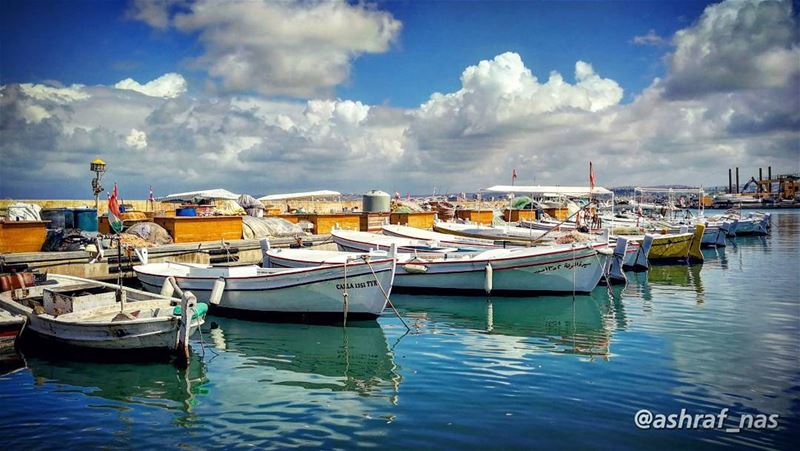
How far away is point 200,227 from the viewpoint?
83.0ft

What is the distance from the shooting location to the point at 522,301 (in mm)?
19719

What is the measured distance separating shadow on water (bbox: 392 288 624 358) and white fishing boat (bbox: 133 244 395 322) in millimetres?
1786

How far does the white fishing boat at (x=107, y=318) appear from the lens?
11.2 m

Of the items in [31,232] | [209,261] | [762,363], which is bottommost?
[762,363]

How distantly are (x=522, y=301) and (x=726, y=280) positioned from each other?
11.9 m

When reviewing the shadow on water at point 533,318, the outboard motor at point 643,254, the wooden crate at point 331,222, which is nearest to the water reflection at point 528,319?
the shadow on water at point 533,318

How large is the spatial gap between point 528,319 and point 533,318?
0.78 feet

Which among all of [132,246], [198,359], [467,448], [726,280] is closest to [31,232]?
[132,246]

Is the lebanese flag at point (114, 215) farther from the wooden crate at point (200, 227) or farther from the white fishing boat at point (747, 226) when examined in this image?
the white fishing boat at point (747, 226)

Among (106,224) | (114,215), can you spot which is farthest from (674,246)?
(106,224)

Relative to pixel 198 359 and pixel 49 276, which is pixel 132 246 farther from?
pixel 198 359

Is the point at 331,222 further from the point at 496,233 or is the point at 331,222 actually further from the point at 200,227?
the point at 496,233

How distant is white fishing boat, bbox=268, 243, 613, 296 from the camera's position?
65.9 ft

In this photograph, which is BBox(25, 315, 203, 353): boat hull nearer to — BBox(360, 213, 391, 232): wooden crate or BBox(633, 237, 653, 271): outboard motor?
BBox(360, 213, 391, 232): wooden crate
